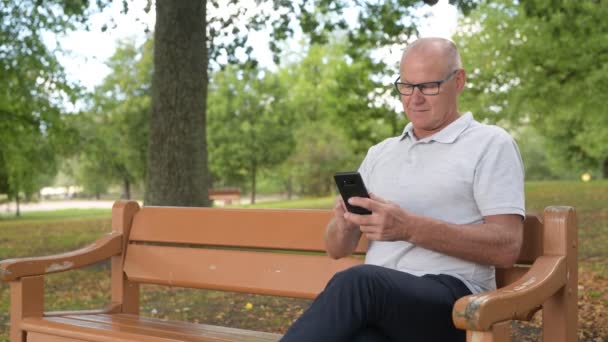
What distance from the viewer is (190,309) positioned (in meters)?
7.33

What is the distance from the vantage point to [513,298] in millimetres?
2418

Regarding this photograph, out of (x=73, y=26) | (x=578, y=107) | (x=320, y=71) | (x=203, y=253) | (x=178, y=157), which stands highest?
(x=320, y=71)

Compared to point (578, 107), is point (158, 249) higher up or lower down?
lower down

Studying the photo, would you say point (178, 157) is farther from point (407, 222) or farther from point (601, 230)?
point (601, 230)

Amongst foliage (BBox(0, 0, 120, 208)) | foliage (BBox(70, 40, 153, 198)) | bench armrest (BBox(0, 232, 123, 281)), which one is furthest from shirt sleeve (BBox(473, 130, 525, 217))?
foliage (BBox(70, 40, 153, 198))

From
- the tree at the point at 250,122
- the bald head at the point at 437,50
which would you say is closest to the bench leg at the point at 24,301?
the bald head at the point at 437,50

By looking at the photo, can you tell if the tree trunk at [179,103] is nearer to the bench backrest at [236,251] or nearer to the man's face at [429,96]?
the bench backrest at [236,251]

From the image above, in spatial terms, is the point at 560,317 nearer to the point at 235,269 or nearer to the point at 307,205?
the point at 235,269

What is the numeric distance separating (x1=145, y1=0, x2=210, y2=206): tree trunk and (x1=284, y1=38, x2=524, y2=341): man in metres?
5.41

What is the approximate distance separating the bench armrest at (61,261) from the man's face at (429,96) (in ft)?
6.15

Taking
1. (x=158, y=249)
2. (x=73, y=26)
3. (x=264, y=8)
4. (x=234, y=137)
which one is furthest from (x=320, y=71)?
(x=158, y=249)

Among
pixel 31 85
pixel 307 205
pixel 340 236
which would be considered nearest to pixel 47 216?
pixel 307 205

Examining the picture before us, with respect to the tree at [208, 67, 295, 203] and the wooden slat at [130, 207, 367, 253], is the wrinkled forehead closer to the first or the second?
the wooden slat at [130, 207, 367, 253]

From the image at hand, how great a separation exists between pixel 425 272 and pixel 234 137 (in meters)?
31.8
